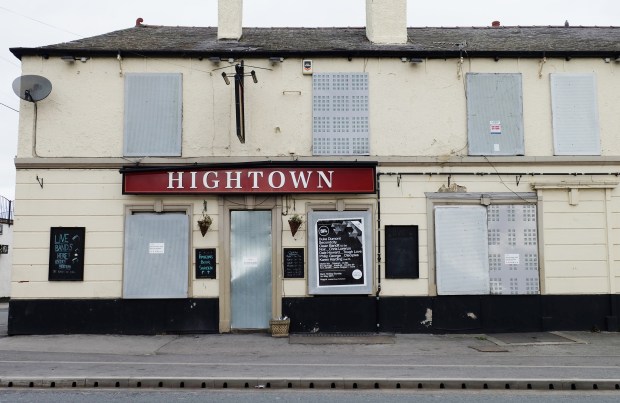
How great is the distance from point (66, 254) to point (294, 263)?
5.32 metres

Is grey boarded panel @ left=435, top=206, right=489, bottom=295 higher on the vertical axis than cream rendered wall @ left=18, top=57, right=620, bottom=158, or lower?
lower

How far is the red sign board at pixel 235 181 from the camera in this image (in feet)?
47.4

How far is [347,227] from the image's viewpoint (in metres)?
14.7

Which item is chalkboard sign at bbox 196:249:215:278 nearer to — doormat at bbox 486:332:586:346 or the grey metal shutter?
the grey metal shutter

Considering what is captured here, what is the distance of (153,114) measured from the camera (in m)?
14.8

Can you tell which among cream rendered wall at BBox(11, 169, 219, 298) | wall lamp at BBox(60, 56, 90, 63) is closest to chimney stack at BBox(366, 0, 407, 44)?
A: cream rendered wall at BBox(11, 169, 219, 298)

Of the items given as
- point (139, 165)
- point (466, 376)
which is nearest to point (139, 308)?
point (139, 165)

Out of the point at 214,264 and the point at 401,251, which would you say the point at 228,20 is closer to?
the point at 214,264

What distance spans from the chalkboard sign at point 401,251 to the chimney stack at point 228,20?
21.8 feet

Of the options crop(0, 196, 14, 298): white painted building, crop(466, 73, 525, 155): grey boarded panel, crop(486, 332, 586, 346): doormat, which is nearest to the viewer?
crop(486, 332, 586, 346): doormat

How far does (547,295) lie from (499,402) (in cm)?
702

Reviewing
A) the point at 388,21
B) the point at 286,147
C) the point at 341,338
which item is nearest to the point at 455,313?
the point at 341,338

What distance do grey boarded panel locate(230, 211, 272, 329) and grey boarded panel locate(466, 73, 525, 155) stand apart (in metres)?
5.42

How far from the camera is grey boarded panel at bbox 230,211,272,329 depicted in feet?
47.9
